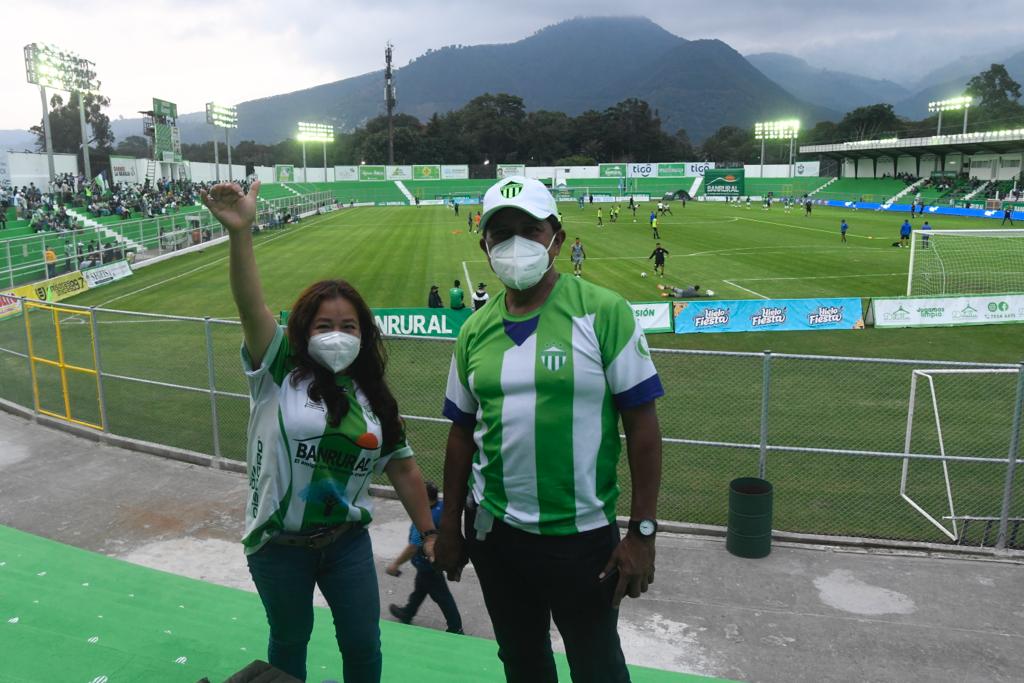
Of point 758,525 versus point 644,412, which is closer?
point 644,412

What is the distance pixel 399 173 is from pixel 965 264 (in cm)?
7608

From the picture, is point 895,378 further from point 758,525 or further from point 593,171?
point 593,171

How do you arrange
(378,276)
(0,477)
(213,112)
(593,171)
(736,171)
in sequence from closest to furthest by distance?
(0,477) < (378,276) < (213,112) < (736,171) < (593,171)

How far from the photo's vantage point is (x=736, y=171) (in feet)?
292

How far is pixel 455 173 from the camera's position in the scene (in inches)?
3939

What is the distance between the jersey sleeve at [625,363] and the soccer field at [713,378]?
6774 mm

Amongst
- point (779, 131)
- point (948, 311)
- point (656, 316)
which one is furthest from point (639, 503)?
point (779, 131)

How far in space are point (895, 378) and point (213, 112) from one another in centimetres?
7863

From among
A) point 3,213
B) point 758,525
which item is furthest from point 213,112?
point 758,525

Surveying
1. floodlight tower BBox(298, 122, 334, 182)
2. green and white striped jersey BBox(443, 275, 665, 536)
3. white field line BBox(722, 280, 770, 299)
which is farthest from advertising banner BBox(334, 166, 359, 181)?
green and white striped jersey BBox(443, 275, 665, 536)

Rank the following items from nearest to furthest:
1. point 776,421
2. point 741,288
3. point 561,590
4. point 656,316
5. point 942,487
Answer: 1. point 561,590
2. point 942,487
3. point 776,421
4. point 656,316
5. point 741,288

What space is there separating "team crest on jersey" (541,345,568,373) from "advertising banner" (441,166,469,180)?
9904cm

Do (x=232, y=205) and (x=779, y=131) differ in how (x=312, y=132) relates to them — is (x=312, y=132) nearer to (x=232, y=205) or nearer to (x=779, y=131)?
(x=779, y=131)

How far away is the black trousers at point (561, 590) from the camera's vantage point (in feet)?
9.16
